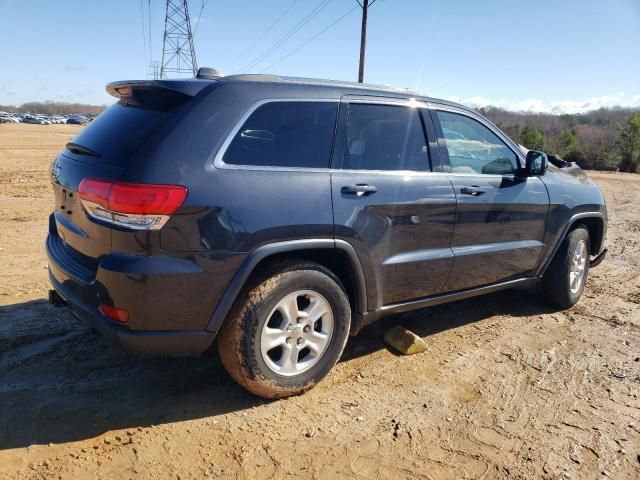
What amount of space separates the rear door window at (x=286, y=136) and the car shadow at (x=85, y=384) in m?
1.46

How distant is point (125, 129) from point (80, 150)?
0.35m

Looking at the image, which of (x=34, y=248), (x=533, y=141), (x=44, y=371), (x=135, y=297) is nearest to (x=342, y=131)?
(x=135, y=297)

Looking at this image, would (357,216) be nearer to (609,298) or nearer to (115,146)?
(115,146)

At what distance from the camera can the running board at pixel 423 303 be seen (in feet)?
11.3

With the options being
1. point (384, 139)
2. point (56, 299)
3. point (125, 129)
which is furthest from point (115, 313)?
point (384, 139)

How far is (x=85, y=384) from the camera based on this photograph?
10.4 feet

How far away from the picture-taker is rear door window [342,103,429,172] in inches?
131

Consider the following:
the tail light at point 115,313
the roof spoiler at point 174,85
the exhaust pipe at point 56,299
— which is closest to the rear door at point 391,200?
the roof spoiler at point 174,85

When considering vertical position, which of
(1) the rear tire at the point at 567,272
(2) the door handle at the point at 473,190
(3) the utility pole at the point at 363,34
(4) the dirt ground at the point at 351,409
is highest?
(3) the utility pole at the point at 363,34

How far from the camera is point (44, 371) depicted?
10.8 ft

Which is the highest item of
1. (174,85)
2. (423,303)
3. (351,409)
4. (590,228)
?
(174,85)

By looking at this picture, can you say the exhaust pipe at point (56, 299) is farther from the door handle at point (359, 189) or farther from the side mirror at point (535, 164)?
Answer: the side mirror at point (535, 164)

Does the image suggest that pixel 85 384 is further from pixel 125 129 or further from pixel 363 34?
pixel 363 34

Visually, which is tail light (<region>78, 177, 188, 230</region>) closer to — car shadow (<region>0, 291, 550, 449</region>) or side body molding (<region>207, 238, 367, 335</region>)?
side body molding (<region>207, 238, 367, 335</region>)
